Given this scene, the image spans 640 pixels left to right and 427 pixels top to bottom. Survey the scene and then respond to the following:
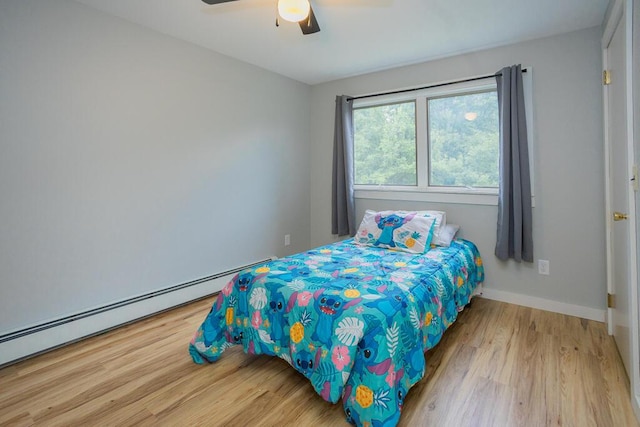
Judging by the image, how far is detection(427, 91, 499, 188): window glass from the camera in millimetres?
3012

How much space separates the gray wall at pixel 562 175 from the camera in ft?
8.32

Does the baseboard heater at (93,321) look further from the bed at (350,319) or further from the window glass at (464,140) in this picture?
the window glass at (464,140)

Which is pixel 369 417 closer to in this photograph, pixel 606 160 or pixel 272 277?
pixel 272 277

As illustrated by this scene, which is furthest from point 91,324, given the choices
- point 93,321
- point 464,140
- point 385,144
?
point 464,140

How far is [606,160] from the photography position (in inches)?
92.8

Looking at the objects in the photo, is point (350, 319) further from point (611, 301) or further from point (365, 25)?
point (365, 25)

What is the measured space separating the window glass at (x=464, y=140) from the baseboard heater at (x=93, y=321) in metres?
2.49

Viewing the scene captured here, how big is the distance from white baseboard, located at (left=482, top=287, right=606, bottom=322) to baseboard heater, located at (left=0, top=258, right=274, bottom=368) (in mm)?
2613

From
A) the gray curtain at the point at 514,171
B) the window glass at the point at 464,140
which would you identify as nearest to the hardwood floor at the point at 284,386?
the gray curtain at the point at 514,171

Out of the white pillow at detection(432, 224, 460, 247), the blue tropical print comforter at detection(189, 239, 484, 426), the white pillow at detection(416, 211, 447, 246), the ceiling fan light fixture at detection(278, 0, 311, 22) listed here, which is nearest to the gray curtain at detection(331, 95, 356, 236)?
the white pillow at detection(416, 211, 447, 246)

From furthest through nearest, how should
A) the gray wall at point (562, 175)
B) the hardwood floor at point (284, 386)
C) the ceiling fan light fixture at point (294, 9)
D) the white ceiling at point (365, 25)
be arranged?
the gray wall at point (562, 175) < the white ceiling at point (365, 25) < the ceiling fan light fixture at point (294, 9) < the hardwood floor at point (284, 386)

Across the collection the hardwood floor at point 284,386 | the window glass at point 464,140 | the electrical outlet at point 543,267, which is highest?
the window glass at point 464,140

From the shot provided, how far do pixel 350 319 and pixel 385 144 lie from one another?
8.27ft

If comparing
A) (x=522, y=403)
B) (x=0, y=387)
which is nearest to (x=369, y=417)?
(x=522, y=403)
